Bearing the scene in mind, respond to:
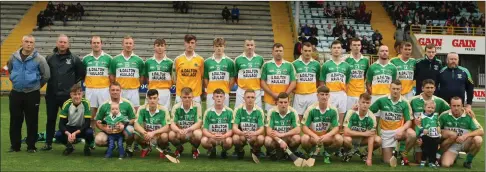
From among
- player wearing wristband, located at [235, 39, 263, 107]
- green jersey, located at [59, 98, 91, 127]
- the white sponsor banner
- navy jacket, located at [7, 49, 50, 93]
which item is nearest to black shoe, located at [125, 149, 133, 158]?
green jersey, located at [59, 98, 91, 127]

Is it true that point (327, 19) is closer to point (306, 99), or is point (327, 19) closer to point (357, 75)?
point (357, 75)

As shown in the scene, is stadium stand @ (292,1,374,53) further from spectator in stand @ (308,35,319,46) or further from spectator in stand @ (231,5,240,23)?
spectator in stand @ (231,5,240,23)

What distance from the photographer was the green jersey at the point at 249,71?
8.45 meters

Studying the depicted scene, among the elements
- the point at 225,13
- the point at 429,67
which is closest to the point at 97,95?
the point at 429,67

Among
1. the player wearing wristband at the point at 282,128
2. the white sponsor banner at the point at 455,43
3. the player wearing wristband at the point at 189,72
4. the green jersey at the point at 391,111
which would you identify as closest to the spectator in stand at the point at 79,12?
the white sponsor banner at the point at 455,43

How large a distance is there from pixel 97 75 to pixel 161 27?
17673 millimetres

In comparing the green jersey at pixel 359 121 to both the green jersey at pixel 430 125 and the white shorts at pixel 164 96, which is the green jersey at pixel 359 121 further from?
the white shorts at pixel 164 96

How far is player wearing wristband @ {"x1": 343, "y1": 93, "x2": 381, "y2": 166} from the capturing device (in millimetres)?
7410

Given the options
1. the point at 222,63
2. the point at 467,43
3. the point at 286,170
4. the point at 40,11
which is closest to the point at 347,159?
the point at 286,170

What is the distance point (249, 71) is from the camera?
845 cm

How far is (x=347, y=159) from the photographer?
752cm

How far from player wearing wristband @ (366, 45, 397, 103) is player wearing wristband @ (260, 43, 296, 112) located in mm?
1225

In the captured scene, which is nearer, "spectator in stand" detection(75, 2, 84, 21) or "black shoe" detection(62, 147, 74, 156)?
"black shoe" detection(62, 147, 74, 156)

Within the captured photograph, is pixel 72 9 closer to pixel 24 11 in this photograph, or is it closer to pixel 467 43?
pixel 24 11
